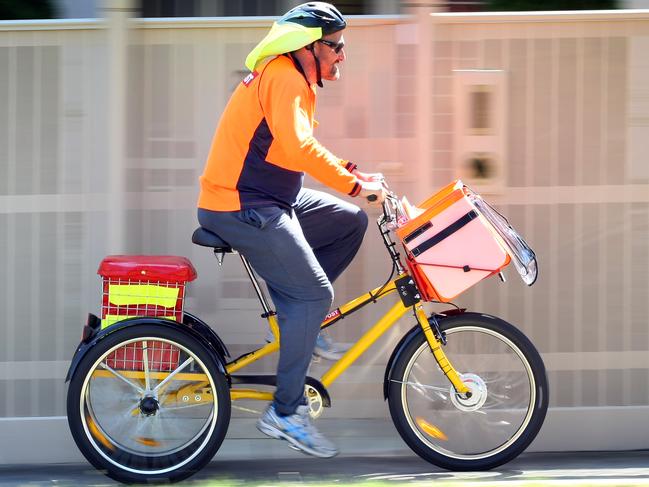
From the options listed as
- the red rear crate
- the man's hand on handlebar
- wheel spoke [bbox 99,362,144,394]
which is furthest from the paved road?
the man's hand on handlebar

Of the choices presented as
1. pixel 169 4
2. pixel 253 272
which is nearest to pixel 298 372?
pixel 253 272

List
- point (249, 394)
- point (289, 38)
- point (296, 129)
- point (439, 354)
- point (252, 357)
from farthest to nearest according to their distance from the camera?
point (252, 357), point (249, 394), point (439, 354), point (289, 38), point (296, 129)

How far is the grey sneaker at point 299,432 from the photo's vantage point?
191 inches

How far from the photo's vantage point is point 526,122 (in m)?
5.52

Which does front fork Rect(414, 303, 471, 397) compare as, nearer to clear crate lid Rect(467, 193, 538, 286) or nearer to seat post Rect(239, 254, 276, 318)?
clear crate lid Rect(467, 193, 538, 286)

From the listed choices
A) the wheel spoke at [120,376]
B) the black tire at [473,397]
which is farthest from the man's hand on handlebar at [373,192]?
the wheel spoke at [120,376]

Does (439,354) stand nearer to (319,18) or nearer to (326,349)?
(326,349)

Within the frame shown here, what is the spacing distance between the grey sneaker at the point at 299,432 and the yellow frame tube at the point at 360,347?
242 mm

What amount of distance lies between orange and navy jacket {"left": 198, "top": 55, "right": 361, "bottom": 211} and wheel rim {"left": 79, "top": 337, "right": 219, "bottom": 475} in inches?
28.3

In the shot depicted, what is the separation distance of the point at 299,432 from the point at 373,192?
1.11 m

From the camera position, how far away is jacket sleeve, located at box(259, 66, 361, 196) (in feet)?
14.8

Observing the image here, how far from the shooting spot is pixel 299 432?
486cm

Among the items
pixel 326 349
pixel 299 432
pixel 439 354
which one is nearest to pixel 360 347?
pixel 326 349

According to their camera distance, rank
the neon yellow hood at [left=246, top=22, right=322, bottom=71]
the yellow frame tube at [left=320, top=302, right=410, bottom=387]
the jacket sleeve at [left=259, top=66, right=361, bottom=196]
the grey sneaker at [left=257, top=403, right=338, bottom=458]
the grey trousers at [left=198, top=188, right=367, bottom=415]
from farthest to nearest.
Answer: the yellow frame tube at [left=320, top=302, right=410, bottom=387]
the grey sneaker at [left=257, top=403, right=338, bottom=458]
the grey trousers at [left=198, top=188, right=367, bottom=415]
the neon yellow hood at [left=246, top=22, right=322, bottom=71]
the jacket sleeve at [left=259, top=66, right=361, bottom=196]
